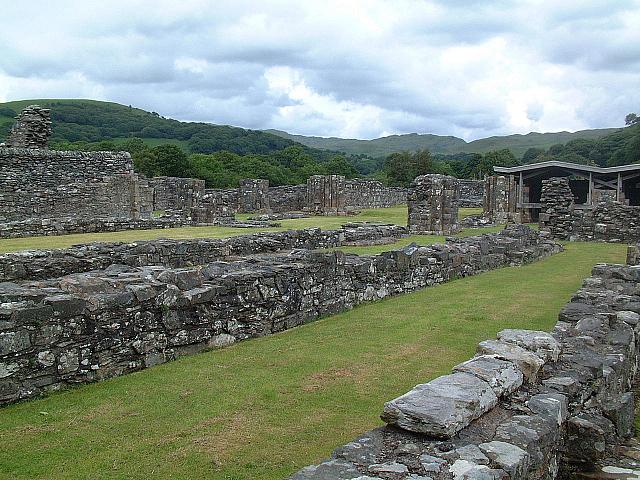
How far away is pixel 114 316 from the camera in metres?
6.60

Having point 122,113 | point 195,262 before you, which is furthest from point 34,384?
point 122,113

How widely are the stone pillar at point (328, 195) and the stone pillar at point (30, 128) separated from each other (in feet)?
57.0

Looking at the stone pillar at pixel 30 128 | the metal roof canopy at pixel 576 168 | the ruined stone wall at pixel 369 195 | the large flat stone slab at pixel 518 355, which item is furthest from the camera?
the ruined stone wall at pixel 369 195

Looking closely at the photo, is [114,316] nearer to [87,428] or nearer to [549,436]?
[87,428]

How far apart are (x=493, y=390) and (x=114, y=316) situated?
433 cm

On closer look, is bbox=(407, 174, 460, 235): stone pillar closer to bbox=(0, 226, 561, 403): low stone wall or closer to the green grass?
bbox=(0, 226, 561, 403): low stone wall

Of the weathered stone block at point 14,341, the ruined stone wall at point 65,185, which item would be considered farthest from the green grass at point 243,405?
the ruined stone wall at point 65,185

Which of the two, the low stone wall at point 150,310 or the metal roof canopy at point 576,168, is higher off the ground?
the metal roof canopy at point 576,168

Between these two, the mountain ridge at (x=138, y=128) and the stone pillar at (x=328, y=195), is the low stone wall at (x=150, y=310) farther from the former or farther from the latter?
the mountain ridge at (x=138, y=128)

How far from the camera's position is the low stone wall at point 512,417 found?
3594mm

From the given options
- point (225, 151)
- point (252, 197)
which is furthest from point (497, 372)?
point (225, 151)

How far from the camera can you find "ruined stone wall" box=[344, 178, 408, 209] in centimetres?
4372

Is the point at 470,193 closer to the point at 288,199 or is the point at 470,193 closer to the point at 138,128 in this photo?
the point at 288,199

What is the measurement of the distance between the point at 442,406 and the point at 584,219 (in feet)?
79.1
